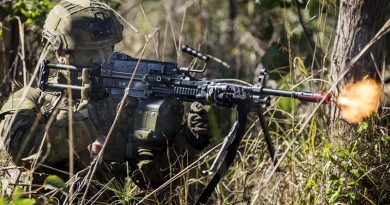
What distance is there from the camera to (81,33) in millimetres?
4633

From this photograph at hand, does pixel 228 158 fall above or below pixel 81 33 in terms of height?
below

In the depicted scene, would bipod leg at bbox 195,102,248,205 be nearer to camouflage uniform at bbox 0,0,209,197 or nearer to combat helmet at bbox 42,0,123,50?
camouflage uniform at bbox 0,0,209,197

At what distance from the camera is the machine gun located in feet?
14.1

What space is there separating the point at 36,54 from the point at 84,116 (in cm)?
213

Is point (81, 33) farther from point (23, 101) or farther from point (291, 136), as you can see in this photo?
point (291, 136)

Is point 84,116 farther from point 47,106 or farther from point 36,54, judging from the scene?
point 36,54

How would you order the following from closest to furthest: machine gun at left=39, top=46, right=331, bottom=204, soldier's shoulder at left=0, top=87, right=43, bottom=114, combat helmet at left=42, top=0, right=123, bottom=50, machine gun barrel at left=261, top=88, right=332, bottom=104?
machine gun barrel at left=261, top=88, right=332, bottom=104
machine gun at left=39, top=46, right=331, bottom=204
soldier's shoulder at left=0, top=87, right=43, bottom=114
combat helmet at left=42, top=0, right=123, bottom=50

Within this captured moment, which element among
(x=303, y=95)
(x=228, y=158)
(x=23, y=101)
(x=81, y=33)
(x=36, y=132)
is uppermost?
(x=81, y=33)

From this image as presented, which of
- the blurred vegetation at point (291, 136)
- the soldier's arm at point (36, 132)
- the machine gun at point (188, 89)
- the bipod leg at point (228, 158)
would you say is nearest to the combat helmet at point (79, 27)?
the machine gun at point (188, 89)

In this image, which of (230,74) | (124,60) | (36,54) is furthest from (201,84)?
(230,74)

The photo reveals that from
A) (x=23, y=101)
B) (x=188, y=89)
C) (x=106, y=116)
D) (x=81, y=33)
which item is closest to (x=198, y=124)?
Answer: (x=188, y=89)

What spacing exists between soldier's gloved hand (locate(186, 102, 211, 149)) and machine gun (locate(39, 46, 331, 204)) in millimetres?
57

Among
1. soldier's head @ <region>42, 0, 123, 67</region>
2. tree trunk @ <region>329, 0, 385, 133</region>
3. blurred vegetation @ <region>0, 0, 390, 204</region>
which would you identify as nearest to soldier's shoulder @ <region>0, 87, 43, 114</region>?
soldier's head @ <region>42, 0, 123, 67</region>

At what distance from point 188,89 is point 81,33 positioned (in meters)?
0.74
